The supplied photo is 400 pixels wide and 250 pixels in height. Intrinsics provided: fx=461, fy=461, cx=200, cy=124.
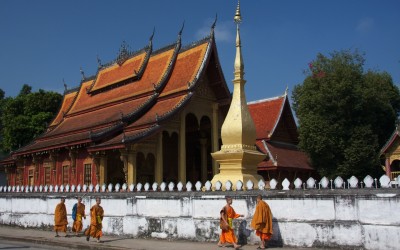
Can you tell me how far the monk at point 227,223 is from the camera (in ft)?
35.3

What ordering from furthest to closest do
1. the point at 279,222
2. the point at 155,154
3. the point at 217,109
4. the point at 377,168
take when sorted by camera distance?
the point at 377,168 → the point at 217,109 → the point at 155,154 → the point at 279,222

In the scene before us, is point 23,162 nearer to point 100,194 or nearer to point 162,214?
→ point 100,194

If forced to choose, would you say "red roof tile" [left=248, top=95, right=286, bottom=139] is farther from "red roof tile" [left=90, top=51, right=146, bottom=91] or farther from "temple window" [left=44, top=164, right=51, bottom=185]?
"temple window" [left=44, top=164, right=51, bottom=185]

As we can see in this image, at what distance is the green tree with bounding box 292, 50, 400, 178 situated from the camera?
79.5ft

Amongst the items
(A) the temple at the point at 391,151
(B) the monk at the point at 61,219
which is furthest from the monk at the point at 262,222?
(A) the temple at the point at 391,151

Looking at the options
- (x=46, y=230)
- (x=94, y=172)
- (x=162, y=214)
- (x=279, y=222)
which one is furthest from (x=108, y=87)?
(x=279, y=222)

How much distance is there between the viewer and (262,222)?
10.2 meters

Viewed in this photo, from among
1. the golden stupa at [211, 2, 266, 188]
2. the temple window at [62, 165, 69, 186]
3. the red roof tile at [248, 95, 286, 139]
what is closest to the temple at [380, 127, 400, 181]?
the red roof tile at [248, 95, 286, 139]

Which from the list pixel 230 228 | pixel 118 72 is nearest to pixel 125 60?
pixel 118 72

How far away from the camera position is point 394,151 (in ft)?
79.9

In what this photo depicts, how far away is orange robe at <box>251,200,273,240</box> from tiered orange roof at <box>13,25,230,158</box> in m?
9.56

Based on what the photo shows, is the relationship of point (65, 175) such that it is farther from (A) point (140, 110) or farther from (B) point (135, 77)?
(B) point (135, 77)

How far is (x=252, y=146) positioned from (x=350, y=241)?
14.8 ft

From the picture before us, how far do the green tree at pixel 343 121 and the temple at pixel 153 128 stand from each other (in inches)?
72.6
